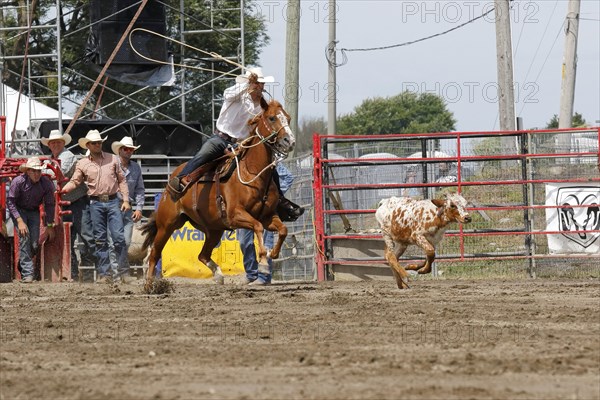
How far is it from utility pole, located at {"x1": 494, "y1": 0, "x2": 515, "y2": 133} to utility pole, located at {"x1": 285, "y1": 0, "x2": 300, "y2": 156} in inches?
161

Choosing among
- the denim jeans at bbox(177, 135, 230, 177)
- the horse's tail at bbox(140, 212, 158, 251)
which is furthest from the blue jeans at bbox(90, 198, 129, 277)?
the denim jeans at bbox(177, 135, 230, 177)

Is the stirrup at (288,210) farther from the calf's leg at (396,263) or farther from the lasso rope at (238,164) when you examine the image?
the calf's leg at (396,263)

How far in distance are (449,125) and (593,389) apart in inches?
4241

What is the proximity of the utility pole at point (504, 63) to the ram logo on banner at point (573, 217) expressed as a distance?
565cm

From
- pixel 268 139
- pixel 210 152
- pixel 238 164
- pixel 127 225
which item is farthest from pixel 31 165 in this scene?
pixel 268 139

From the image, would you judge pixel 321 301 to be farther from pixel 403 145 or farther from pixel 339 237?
pixel 403 145

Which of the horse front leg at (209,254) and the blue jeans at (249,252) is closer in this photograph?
the horse front leg at (209,254)

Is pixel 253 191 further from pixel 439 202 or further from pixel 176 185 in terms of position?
pixel 439 202

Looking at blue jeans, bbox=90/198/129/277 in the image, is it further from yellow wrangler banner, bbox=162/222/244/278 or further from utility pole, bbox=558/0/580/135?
utility pole, bbox=558/0/580/135

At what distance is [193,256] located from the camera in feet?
61.0

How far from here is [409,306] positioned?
11148 millimetres

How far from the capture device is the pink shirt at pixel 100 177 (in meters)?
17.0

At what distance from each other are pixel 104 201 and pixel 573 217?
23.1 ft

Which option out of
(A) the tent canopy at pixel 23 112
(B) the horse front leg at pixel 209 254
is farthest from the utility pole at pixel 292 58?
(B) the horse front leg at pixel 209 254
